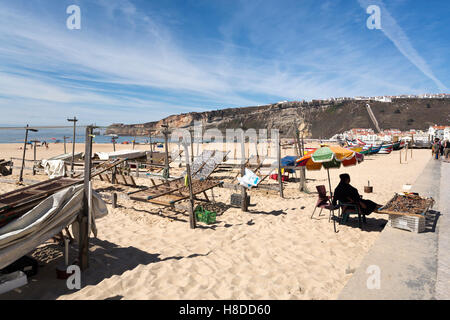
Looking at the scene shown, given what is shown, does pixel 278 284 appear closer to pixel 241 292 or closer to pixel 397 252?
pixel 241 292

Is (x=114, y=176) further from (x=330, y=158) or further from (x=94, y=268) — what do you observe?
(x=330, y=158)

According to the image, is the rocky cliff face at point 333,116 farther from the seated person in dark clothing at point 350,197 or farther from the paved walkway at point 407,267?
the paved walkway at point 407,267

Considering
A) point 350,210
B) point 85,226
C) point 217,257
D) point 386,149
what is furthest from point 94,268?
point 386,149

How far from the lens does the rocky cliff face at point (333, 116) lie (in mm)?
93750

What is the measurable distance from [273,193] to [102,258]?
6787mm

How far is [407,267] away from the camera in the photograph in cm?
357

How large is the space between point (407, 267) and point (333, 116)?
403 feet

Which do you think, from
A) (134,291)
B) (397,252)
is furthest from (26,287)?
(397,252)

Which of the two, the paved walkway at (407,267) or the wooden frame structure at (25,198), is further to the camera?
the wooden frame structure at (25,198)

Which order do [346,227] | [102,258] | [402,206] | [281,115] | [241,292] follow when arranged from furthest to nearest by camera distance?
[281,115] < [346,227] < [402,206] < [102,258] < [241,292]

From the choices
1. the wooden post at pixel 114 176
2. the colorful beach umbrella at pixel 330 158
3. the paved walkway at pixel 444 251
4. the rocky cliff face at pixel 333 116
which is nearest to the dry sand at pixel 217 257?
the paved walkway at pixel 444 251

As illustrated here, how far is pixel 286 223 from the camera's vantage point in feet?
21.7

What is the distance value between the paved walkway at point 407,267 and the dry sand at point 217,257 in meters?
0.45
